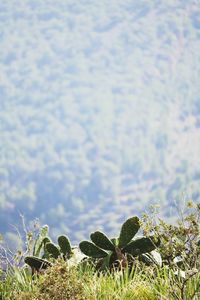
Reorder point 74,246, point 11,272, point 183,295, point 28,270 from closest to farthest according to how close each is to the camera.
→ point 183,295
point 11,272
point 28,270
point 74,246

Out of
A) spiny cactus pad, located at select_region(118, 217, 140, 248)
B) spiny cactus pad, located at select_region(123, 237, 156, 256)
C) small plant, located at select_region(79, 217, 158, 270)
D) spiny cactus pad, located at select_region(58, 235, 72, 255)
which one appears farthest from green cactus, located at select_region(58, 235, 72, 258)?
spiny cactus pad, located at select_region(123, 237, 156, 256)

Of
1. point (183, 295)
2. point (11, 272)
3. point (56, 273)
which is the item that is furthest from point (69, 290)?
point (11, 272)

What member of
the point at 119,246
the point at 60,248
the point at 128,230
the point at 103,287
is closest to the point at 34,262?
the point at 60,248

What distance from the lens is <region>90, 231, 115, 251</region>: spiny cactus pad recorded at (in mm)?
9273

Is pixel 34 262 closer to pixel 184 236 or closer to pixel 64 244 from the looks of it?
pixel 64 244

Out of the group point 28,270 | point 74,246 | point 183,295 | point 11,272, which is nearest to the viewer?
point 183,295

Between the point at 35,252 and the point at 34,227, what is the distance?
626 millimetres

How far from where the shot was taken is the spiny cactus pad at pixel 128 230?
9.15 meters

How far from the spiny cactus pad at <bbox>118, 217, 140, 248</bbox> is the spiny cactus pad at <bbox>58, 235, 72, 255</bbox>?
794mm

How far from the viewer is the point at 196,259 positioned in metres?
7.15

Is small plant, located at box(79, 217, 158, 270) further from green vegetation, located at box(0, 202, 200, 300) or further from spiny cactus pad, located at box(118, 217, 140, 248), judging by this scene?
green vegetation, located at box(0, 202, 200, 300)

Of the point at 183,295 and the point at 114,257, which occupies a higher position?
the point at 114,257

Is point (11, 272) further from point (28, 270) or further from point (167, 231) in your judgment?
point (167, 231)

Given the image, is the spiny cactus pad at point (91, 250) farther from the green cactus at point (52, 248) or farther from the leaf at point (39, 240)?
the leaf at point (39, 240)
